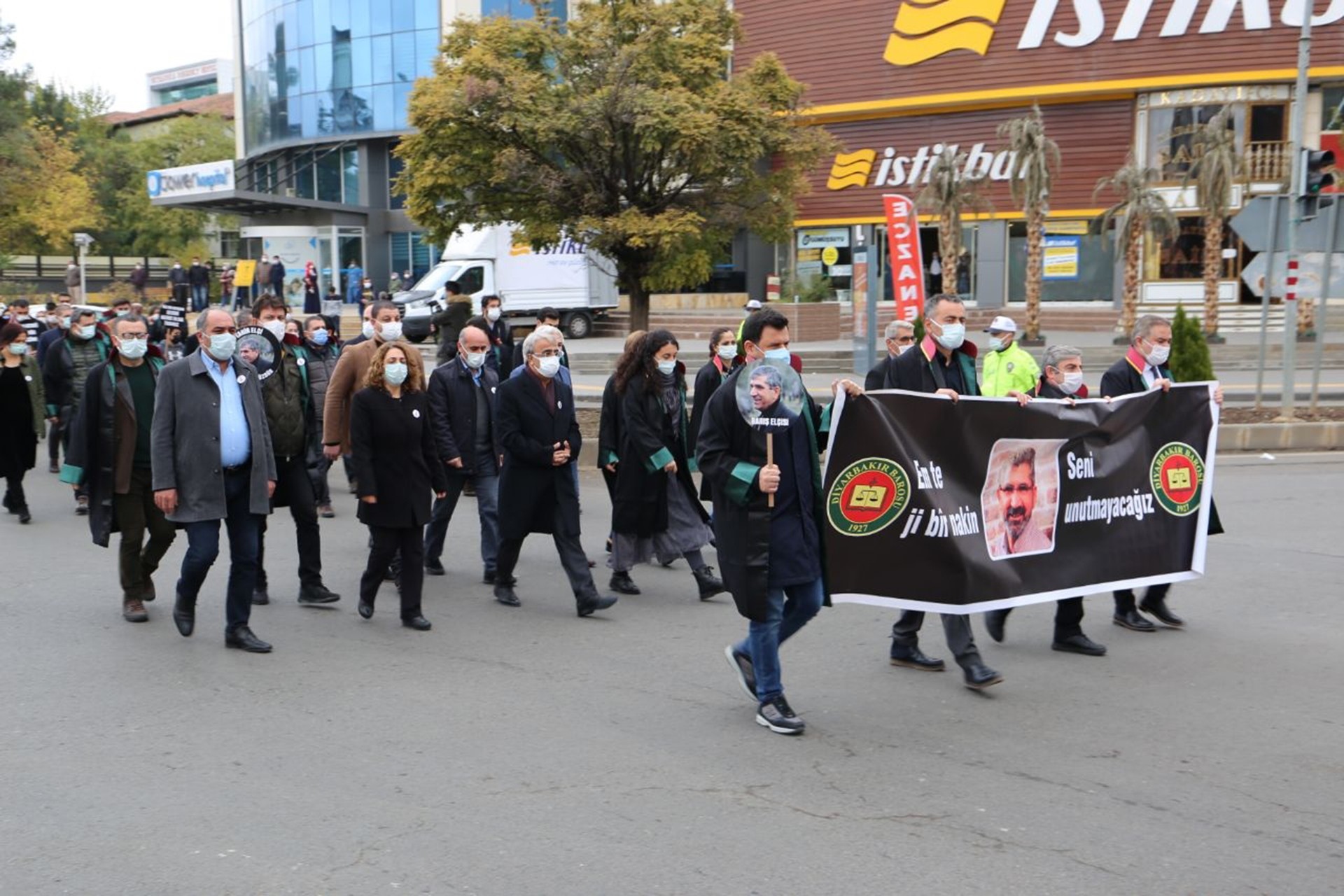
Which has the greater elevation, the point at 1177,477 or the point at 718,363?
the point at 718,363

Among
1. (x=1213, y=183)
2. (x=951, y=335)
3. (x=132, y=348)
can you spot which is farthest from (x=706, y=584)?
(x=1213, y=183)

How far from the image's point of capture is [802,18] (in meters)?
37.1

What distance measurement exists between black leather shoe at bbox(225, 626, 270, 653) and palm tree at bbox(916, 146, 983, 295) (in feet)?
86.7

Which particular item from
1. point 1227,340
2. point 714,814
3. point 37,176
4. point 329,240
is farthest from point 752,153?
point 37,176

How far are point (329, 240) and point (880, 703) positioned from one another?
43.5 m

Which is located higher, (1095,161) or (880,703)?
(1095,161)

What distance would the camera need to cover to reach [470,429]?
9.27 metres

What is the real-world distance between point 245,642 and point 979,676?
397 centimetres

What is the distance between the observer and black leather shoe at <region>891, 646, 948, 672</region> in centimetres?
693

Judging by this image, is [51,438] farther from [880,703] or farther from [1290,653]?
[1290,653]

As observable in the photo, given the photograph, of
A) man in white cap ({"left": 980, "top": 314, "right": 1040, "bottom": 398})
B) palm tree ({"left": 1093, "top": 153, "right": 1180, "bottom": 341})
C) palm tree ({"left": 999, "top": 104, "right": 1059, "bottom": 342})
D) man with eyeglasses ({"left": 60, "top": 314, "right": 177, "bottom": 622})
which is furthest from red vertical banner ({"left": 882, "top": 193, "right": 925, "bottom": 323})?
man with eyeglasses ({"left": 60, "top": 314, "right": 177, "bottom": 622})

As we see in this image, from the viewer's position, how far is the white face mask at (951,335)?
22.4 feet

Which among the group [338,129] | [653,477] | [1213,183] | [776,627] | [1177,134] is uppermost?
[338,129]

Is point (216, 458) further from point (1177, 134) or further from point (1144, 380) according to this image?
point (1177, 134)
